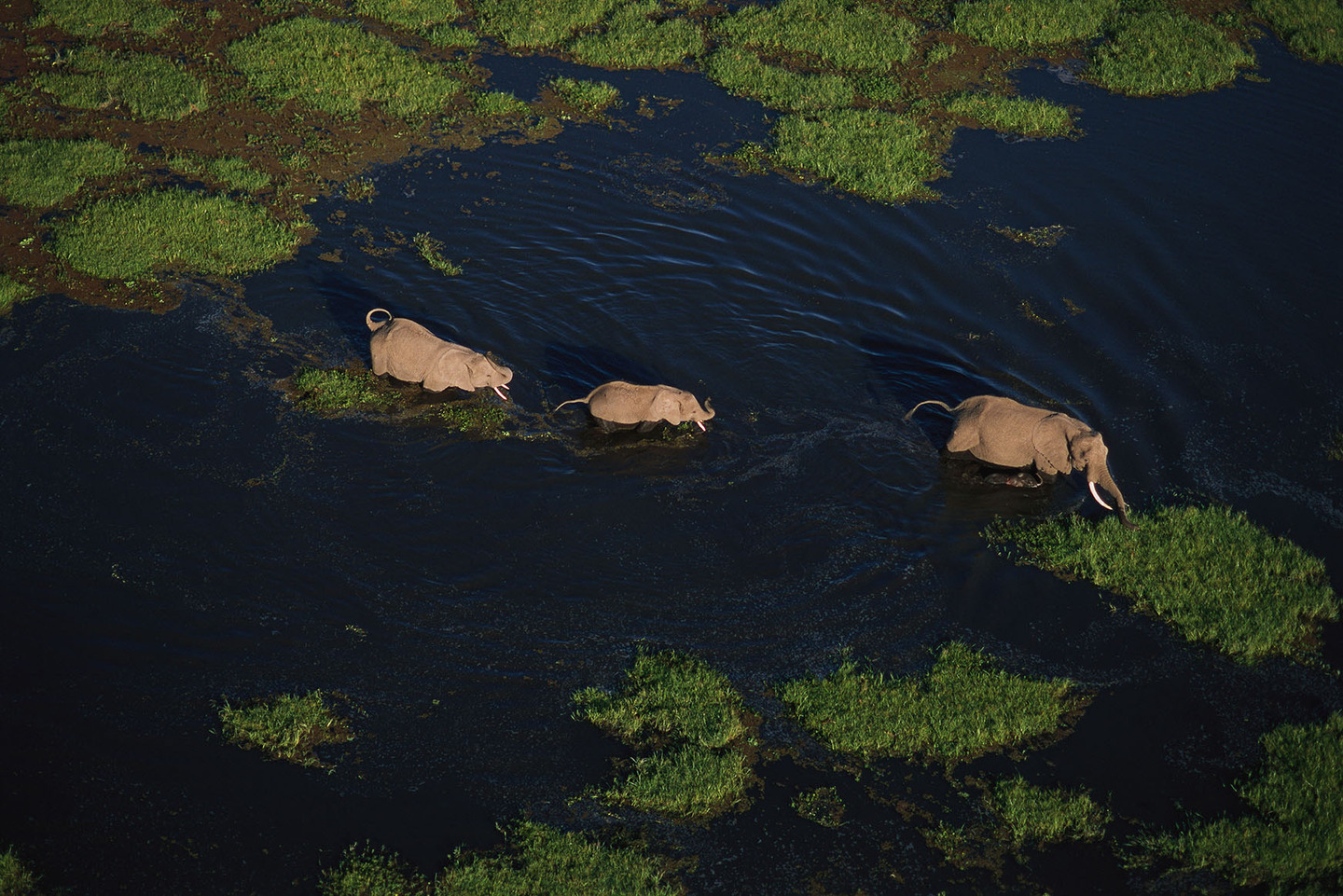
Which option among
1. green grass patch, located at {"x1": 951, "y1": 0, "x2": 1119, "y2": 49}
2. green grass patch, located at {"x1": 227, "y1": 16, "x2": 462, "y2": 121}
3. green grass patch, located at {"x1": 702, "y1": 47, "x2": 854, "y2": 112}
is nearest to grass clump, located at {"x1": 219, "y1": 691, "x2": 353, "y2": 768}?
green grass patch, located at {"x1": 227, "y1": 16, "x2": 462, "y2": 121}

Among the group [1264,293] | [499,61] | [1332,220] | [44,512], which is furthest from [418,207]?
[1332,220]

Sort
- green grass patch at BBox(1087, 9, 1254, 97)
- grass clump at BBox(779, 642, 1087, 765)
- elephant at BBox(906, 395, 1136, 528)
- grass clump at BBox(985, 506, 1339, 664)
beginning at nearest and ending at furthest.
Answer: grass clump at BBox(779, 642, 1087, 765) < grass clump at BBox(985, 506, 1339, 664) < elephant at BBox(906, 395, 1136, 528) < green grass patch at BBox(1087, 9, 1254, 97)

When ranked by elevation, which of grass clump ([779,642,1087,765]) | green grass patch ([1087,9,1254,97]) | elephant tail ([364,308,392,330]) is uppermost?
green grass patch ([1087,9,1254,97])

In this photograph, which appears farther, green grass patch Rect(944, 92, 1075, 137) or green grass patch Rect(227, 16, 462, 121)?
green grass patch Rect(944, 92, 1075, 137)

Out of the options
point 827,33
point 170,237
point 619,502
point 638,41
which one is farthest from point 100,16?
point 619,502

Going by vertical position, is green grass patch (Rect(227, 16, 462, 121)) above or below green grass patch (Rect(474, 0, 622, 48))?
below

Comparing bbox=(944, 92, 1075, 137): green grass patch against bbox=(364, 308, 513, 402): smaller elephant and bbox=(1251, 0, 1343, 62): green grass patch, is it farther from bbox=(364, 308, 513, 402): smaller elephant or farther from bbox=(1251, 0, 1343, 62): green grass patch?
bbox=(364, 308, 513, 402): smaller elephant

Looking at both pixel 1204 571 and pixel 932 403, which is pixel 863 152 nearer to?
pixel 932 403
